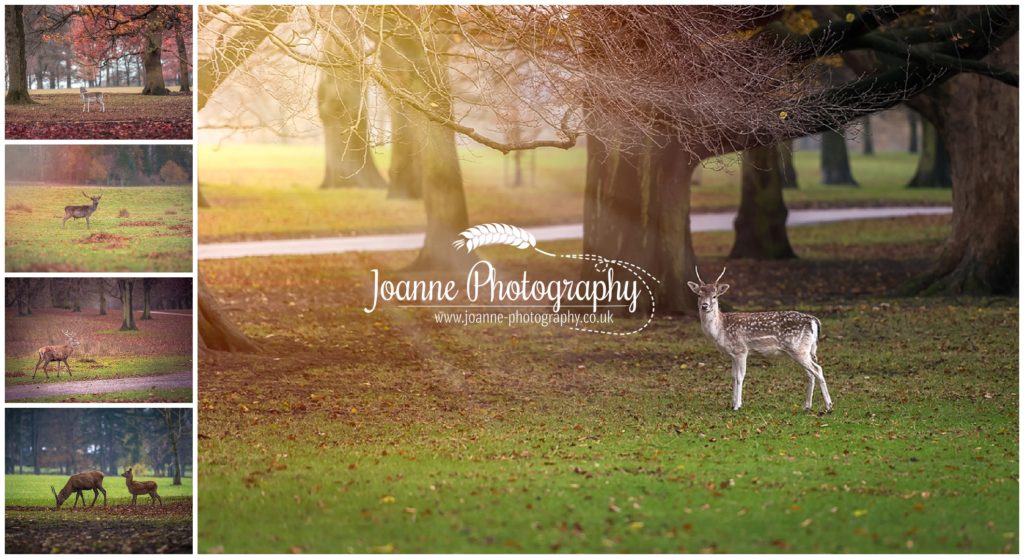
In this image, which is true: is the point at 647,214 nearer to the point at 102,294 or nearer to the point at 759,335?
the point at 759,335

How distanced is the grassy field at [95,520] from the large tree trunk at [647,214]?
4.89 metres

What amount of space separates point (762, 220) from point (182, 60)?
36.9ft

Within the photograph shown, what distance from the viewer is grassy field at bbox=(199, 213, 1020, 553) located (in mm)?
8586

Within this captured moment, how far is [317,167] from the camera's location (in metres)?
19.5

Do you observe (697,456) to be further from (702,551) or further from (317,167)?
(317,167)

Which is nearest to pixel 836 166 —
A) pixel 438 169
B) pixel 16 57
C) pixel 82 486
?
pixel 438 169

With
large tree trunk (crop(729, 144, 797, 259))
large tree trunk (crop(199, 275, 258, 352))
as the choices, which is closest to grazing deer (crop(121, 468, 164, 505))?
large tree trunk (crop(199, 275, 258, 352))

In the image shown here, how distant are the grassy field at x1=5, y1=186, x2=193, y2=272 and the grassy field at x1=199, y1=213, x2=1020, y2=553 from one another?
1.56 m

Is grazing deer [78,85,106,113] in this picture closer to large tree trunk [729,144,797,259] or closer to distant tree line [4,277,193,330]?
distant tree line [4,277,193,330]

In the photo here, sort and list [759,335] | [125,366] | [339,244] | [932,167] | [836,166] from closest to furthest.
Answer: [125,366] < [759,335] < [339,244] < [932,167] < [836,166]

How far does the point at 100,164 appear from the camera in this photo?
390 inches

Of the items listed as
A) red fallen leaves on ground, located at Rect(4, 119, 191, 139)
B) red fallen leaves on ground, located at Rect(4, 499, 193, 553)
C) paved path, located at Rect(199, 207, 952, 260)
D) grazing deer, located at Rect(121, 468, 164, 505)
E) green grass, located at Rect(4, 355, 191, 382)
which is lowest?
red fallen leaves on ground, located at Rect(4, 499, 193, 553)

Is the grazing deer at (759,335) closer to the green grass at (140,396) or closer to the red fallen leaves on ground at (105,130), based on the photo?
the green grass at (140,396)

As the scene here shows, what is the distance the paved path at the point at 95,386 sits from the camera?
9852 mm
